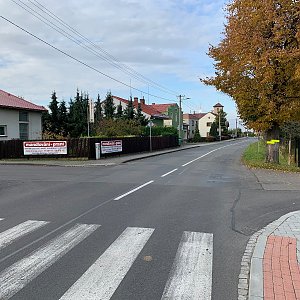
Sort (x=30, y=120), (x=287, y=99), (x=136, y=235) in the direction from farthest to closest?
(x=30, y=120) → (x=287, y=99) → (x=136, y=235)

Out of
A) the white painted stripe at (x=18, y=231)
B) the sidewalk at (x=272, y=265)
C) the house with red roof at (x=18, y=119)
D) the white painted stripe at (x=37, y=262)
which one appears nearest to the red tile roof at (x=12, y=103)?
the house with red roof at (x=18, y=119)

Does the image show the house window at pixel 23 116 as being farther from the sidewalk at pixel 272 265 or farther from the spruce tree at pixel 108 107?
the sidewalk at pixel 272 265

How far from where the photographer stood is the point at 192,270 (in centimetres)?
475

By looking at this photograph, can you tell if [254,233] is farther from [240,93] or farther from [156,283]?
[240,93]

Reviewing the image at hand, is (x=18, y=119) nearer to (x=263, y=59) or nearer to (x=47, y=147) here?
(x=47, y=147)

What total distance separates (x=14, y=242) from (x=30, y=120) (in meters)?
34.1

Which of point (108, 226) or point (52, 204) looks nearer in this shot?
point (108, 226)

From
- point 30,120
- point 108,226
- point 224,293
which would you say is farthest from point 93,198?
point 30,120

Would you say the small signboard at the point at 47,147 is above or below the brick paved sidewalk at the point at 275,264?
above

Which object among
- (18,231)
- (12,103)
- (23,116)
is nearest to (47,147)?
(12,103)

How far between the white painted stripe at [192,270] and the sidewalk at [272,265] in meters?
0.43

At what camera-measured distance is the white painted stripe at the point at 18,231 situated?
20.0 ft

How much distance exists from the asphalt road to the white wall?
24.4 m

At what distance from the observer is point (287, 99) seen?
18.3 meters
